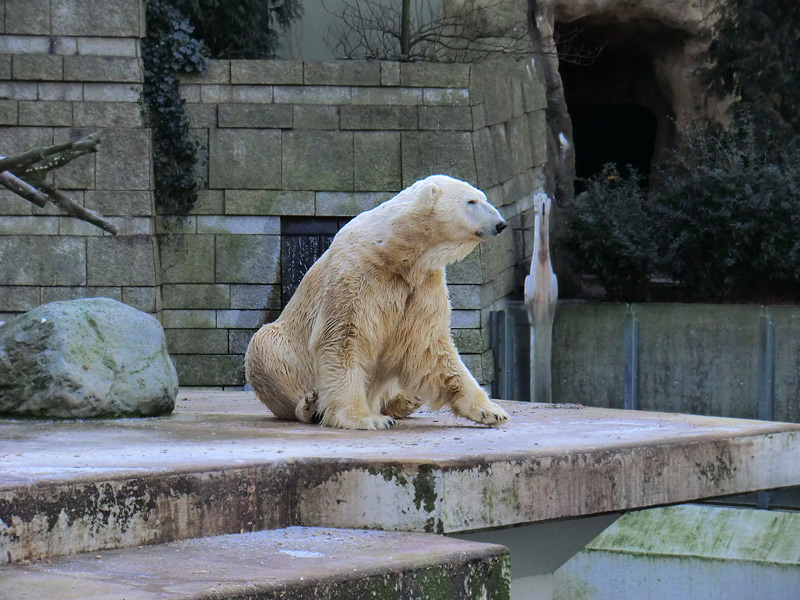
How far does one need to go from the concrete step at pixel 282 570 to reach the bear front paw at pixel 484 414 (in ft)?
4.28

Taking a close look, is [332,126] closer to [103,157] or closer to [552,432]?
[103,157]

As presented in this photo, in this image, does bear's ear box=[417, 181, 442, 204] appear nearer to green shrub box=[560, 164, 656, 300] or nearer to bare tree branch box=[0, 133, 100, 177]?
bare tree branch box=[0, 133, 100, 177]

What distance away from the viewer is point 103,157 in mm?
9758

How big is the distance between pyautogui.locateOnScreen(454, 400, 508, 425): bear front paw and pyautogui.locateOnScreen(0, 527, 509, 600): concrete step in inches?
51.3

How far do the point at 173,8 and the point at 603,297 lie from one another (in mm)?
5448

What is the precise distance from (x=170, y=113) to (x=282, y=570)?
7591mm

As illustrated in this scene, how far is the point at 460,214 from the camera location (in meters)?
4.73

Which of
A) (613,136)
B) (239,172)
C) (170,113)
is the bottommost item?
(239,172)

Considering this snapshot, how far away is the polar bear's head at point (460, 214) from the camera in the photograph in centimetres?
471

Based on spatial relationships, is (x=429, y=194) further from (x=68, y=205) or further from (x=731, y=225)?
(x=731, y=225)

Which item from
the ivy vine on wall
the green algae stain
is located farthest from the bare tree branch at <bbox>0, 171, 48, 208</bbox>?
the ivy vine on wall

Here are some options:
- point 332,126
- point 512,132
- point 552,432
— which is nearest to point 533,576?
point 552,432

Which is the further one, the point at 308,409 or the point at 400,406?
the point at 400,406

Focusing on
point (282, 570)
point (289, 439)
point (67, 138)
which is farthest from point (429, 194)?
point (67, 138)
